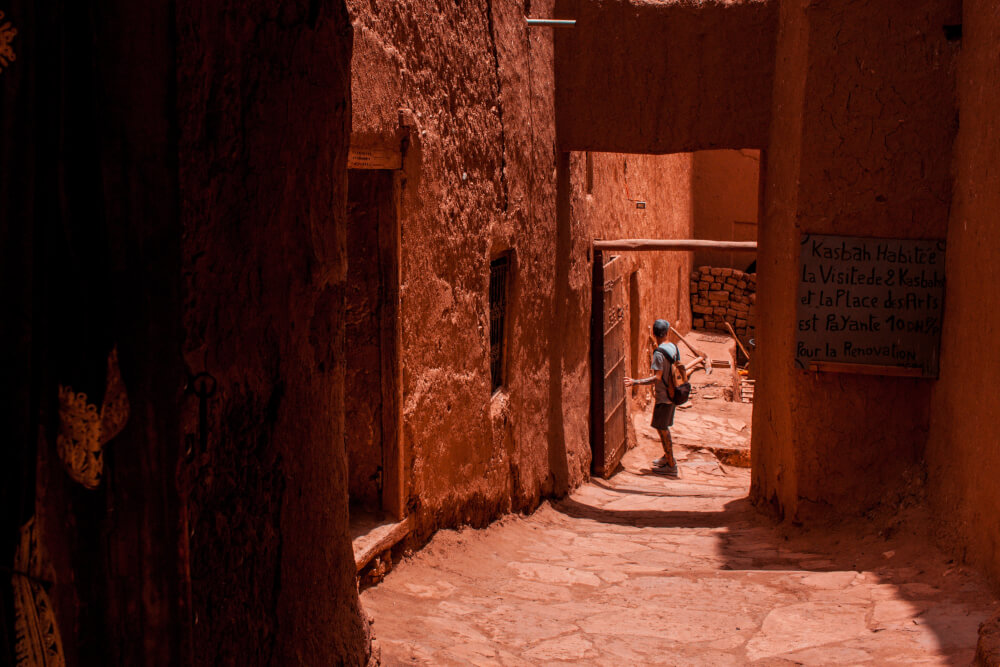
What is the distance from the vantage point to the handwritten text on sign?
5.23m

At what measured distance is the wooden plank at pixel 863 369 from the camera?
17.3 feet

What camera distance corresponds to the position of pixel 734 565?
5.20 m

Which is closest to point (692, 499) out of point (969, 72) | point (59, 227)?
point (969, 72)

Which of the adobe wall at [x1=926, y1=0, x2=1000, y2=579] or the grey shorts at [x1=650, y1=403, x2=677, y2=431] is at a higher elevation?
the adobe wall at [x1=926, y1=0, x2=1000, y2=579]

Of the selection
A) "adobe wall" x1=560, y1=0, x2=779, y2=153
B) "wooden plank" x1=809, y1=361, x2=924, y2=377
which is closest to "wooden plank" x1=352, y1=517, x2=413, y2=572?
"wooden plank" x1=809, y1=361, x2=924, y2=377

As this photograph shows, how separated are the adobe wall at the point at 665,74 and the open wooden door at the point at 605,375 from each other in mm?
1612

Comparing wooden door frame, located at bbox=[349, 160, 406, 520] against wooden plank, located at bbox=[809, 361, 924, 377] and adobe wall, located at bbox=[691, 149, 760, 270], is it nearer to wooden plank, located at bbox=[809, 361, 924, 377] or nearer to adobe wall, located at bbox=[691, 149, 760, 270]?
wooden plank, located at bbox=[809, 361, 924, 377]

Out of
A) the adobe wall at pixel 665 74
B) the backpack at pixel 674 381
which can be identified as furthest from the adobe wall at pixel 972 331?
the backpack at pixel 674 381

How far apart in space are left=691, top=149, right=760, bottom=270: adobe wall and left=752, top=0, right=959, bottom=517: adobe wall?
12580mm

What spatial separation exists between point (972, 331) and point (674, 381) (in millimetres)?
4819

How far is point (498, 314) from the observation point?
19.2 ft

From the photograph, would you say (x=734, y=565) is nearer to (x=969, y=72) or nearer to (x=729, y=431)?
(x=969, y=72)

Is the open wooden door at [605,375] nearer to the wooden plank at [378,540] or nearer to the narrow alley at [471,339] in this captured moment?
the narrow alley at [471,339]

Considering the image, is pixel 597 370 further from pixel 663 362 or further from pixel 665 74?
pixel 665 74
